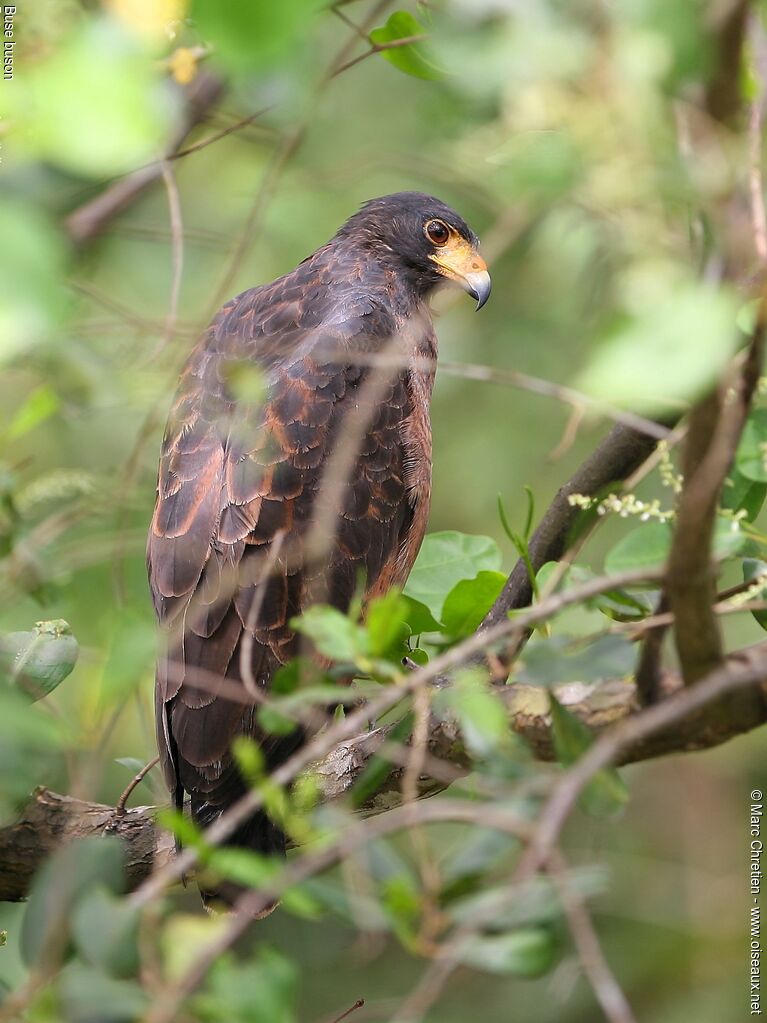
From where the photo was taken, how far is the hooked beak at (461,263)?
442 centimetres

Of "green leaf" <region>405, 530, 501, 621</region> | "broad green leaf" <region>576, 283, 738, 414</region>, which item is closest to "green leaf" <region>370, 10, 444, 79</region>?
"green leaf" <region>405, 530, 501, 621</region>

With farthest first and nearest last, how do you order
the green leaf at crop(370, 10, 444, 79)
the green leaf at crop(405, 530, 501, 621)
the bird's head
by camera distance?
the bird's head → the green leaf at crop(405, 530, 501, 621) → the green leaf at crop(370, 10, 444, 79)

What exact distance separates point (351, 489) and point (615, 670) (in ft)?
6.96

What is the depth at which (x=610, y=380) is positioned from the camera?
40.4 inches

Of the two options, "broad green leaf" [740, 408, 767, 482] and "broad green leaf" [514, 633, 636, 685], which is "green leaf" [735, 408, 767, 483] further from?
"broad green leaf" [514, 633, 636, 685]

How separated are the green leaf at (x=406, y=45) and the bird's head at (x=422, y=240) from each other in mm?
1758

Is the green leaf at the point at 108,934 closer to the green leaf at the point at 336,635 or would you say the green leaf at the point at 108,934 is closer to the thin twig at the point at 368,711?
the thin twig at the point at 368,711

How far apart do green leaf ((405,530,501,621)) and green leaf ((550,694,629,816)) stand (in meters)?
Answer: 1.10

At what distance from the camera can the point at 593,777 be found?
1.85m

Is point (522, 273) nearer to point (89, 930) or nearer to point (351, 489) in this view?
point (351, 489)

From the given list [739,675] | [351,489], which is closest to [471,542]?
[351,489]

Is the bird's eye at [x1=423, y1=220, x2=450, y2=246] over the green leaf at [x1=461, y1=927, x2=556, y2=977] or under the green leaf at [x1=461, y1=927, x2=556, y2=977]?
over

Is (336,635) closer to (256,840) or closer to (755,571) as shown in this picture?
(755,571)

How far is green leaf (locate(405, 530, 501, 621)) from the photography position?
3156 mm
